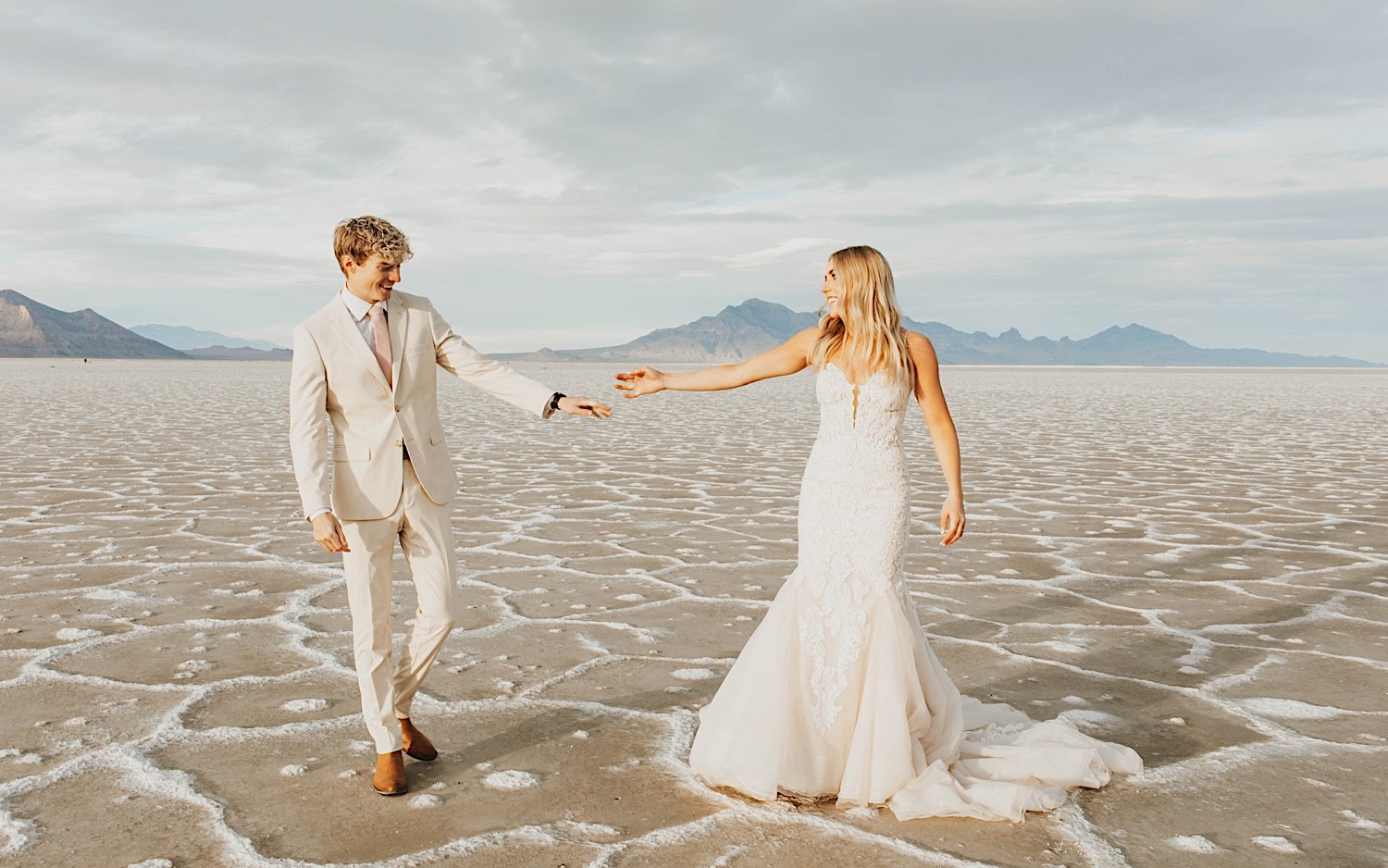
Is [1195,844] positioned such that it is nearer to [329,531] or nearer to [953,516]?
[953,516]

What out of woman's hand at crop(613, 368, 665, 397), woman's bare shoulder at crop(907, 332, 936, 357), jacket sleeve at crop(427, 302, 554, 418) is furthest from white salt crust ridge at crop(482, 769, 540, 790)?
woman's bare shoulder at crop(907, 332, 936, 357)

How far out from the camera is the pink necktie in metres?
3.23

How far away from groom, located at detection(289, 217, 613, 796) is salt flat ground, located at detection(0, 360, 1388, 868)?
0.38 metres

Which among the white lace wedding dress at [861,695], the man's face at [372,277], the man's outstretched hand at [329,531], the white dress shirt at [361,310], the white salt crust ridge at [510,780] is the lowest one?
the white salt crust ridge at [510,780]

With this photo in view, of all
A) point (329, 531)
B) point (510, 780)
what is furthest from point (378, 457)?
point (510, 780)

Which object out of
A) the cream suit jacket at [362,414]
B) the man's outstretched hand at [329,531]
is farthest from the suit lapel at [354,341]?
the man's outstretched hand at [329,531]

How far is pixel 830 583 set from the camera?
3.25m

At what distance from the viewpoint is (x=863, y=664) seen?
3.19 m

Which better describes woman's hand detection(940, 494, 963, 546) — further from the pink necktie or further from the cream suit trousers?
the pink necktie

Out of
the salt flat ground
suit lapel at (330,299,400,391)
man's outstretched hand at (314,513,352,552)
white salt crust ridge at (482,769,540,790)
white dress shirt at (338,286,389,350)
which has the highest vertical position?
white dress shirt at (338,286,389,350)

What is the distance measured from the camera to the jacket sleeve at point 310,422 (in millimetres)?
3088

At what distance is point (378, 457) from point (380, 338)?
345 millimetres

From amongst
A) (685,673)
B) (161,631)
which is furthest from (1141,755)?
(161,631)

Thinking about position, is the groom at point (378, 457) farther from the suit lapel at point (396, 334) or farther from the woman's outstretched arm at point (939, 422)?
the woman's outstretched arm at point (939, 422)
